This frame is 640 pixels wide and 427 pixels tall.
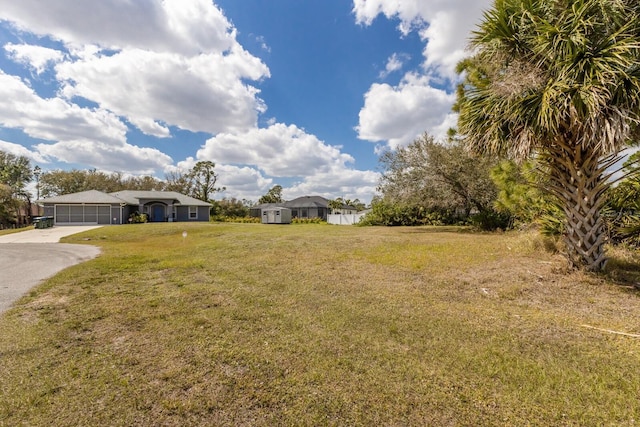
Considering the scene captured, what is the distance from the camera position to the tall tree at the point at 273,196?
55.7 metres

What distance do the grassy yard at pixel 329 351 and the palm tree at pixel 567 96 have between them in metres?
1.56

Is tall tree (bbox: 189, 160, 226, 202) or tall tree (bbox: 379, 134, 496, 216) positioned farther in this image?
tall tree (bbox: 189, 160, 226, 202)

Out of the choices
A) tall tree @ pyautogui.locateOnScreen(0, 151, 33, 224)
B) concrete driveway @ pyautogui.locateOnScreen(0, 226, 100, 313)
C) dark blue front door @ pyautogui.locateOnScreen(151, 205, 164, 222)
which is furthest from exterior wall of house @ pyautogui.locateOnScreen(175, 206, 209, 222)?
concrete driveway @ pyautogui.locateOnScreen(0, 226, 100, 313)

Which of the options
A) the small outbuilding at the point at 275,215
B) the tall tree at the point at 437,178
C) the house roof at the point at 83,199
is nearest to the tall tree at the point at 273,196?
the small outbuilding at the point at 275,215

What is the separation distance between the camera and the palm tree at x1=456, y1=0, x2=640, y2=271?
177 inches

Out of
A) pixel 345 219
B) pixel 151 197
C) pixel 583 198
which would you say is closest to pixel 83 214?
pixel 151 197

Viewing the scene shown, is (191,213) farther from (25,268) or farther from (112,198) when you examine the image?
(25,268)

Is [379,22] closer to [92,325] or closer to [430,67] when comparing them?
[430,67]

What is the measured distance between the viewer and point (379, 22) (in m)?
11.3

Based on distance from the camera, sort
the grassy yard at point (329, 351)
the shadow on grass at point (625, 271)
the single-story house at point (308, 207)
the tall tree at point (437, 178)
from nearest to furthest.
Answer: the grassy yard at point (329, 351) → the shadow on grass at point (625, 271) → the tall tree at point (437, 178) → the single-story house at point (308, 207)

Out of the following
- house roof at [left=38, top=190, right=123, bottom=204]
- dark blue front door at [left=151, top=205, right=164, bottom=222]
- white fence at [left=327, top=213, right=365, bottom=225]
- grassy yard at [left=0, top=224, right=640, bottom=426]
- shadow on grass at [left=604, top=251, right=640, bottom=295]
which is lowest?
grassy yard at [left=0, top=224, right=640, bottom=426]

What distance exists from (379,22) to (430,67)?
9.47ft

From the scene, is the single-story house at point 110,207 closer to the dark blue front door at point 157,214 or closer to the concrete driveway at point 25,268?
the dark blue front door at point 157,214

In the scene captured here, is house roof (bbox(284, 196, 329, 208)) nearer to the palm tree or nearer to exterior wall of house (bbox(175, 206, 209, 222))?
exterior wall of house (bbox(175, 206, 209, 222))
